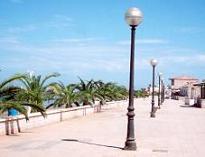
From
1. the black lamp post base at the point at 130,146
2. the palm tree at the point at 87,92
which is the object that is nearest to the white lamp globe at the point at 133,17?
the black lamp post base at the point at 130,146

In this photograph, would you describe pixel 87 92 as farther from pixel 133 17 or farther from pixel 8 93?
pixel 133 17

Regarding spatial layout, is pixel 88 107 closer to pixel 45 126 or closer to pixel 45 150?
pixel 45 126

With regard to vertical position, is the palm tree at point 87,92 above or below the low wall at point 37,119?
above

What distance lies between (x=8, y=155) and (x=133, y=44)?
4.76m

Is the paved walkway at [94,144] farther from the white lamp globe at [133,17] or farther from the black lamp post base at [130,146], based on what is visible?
the white lamp globe at [133,17]

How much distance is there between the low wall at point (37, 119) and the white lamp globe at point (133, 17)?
5550mm

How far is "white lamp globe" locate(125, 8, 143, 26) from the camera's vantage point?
13969 millimetres

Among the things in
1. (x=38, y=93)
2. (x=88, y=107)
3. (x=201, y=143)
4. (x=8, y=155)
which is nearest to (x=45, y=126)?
(x=38, y=93)

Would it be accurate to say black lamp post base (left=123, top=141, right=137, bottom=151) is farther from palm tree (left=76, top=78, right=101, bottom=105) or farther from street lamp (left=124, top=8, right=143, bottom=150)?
palm tree (left=76, top=78, right=101, bottom=105)

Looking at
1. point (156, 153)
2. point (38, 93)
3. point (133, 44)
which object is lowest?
point (156, 153)

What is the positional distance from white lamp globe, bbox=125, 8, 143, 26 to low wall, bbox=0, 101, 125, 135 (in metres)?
5.55

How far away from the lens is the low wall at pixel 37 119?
16.6 m

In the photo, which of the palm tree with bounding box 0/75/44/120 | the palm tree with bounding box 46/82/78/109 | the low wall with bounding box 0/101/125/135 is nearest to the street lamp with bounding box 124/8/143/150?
the palm tree with bounding box 0/75/44/120

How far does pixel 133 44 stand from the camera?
45.7 feet
